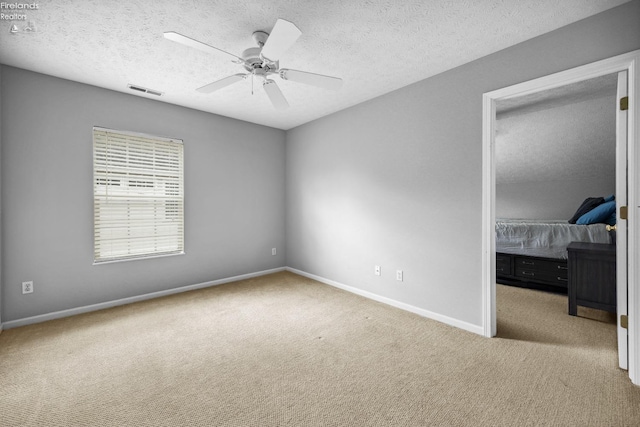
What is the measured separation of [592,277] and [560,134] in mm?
2349

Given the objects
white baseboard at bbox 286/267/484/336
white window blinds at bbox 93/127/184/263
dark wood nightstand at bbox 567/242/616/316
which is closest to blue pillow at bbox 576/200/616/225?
dark wood nightstand at bbox 567/242/616/316

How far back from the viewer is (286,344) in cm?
239

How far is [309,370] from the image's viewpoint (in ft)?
6.60

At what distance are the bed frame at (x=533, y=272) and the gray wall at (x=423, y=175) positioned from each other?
196 cm

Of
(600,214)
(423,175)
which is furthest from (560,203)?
(423,175)

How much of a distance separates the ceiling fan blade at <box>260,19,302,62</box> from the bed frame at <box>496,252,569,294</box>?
4147 mm

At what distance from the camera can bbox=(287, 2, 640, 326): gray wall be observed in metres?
2.20

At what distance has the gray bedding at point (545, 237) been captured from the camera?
3664mm

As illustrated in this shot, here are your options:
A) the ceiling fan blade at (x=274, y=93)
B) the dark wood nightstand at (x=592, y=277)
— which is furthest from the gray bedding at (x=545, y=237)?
the ceiling fan blade at (x=274, y=93)

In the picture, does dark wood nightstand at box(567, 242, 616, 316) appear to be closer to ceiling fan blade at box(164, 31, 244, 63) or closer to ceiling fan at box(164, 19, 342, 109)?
ceiling fan at box(164, 19, 342, 109)

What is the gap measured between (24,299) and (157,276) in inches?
46.9

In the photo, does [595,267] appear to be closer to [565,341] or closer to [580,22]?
[565,341]

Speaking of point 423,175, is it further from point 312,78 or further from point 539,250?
point 539,250

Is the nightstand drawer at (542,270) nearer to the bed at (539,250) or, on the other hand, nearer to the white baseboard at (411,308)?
the bed at (539,250)
